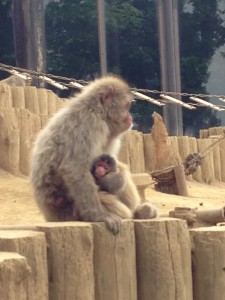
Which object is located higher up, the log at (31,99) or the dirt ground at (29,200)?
the log at (31,99)

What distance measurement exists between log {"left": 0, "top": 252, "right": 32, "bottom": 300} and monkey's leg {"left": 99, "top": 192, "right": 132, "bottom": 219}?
140cm

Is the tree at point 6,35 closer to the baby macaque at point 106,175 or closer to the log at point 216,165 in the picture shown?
the log at point 216,165

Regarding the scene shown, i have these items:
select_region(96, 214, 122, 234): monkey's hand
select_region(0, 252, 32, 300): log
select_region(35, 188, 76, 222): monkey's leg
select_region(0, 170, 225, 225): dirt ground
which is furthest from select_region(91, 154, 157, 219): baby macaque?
select_region(0, 170, 225, 225): dirt ground

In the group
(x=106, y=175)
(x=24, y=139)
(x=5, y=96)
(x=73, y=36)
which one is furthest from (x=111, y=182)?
(x=73, y=36)

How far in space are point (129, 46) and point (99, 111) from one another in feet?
62.4

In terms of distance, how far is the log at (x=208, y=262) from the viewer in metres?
4.84

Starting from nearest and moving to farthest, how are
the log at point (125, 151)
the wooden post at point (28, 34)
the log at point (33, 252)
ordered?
Result: 1. the log at point (33, 252)
2. the log at point (125, 151)
3. the wooden post at point (28, 34)

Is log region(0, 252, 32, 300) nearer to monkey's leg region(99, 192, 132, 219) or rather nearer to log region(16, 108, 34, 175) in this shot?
monkey's leg region(99, 192, 132, 219)

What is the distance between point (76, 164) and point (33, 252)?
1.19m

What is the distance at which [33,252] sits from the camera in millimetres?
4031

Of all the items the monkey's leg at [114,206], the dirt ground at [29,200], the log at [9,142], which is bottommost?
the dirt ground at [29,200]

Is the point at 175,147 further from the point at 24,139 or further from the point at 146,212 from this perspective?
the point at 146,212

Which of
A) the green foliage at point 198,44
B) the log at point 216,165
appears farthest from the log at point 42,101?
the green foliage at point 198,44

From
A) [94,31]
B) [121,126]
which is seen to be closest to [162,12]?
[94,31]
